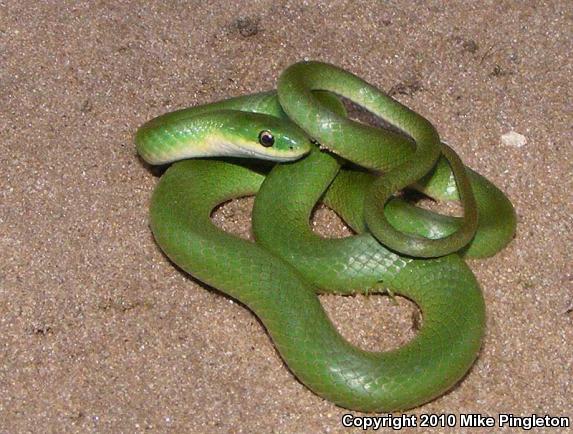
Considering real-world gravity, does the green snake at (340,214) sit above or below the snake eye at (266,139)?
below

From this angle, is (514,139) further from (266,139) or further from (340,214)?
(266,139)

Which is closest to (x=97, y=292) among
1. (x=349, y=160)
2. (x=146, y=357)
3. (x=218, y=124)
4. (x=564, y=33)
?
(x=146, y=357)

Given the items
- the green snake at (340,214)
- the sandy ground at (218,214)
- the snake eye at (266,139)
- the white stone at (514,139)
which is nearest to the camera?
the green snake at (340,214)

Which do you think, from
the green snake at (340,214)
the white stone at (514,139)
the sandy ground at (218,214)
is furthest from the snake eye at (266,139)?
the white stone at (514,139)

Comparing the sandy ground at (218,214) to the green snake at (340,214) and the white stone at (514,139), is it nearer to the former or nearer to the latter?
the white stone at (514,139)

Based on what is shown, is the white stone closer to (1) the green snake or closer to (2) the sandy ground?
(2) the sandy ground

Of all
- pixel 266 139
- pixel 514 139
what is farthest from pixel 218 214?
pixel 514 139

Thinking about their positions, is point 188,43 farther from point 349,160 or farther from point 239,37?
point 349,160
